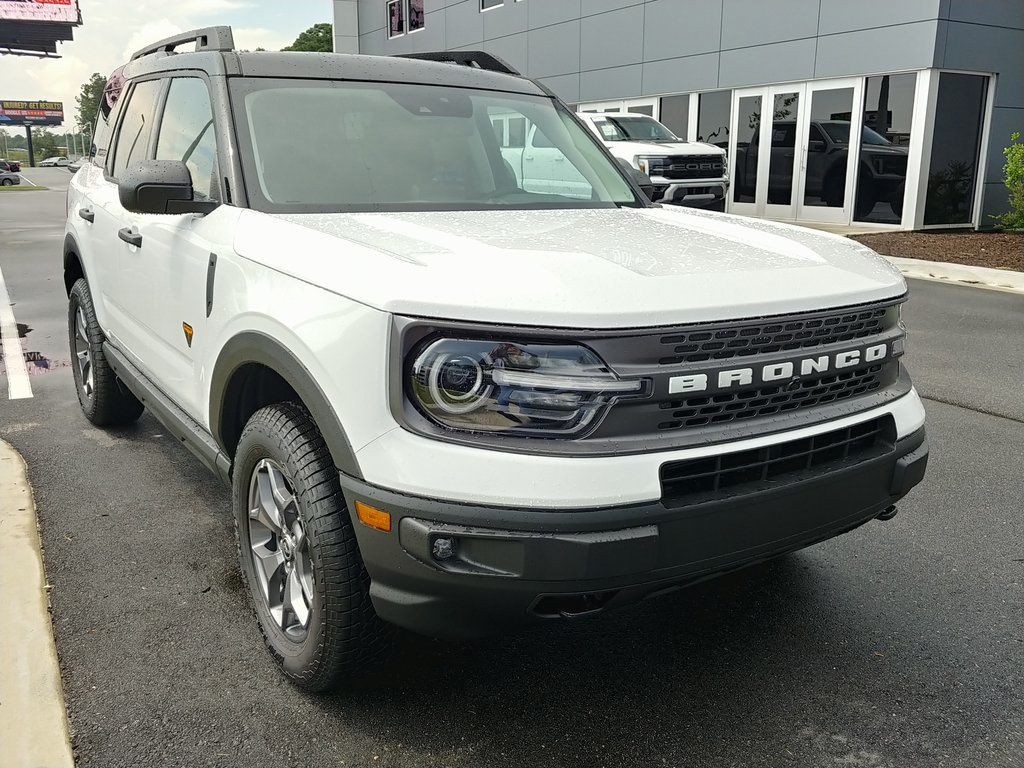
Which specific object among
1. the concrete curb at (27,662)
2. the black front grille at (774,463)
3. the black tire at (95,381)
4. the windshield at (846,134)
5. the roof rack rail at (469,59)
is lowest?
the concrete curb at (27,662)

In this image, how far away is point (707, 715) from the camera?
2645 millimetres

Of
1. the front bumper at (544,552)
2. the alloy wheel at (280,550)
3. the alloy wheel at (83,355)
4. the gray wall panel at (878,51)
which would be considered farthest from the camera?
the gray wall panel at (878,51)

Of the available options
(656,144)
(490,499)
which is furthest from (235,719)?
(656,144)

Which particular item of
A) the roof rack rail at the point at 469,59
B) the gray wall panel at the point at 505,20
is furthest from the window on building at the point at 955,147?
the roof rack rail at the point at 469,59

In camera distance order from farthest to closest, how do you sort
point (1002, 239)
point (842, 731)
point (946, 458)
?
point (1002, 239)
point (946, 458)
point (842, 731)

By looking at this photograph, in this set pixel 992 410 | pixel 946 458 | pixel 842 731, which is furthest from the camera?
pixel 992 410

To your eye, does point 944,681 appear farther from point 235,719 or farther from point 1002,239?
point 1002,239

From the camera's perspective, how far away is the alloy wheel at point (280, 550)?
2.65m

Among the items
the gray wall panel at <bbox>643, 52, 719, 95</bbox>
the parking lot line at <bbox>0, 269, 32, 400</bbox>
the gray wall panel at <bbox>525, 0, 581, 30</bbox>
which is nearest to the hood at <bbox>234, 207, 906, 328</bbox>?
the parking lot line at <bbox>0, 269, 32, 400</bbox>

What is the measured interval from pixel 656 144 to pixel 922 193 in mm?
4716

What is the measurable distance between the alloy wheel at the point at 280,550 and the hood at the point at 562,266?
0.64 meters

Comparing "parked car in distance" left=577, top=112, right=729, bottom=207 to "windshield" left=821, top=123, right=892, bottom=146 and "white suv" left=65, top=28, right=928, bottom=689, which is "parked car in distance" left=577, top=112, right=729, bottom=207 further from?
"white suv" left=65, top=28, right=928, bottom=689

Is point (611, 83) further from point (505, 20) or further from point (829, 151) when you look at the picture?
point (829, 151)

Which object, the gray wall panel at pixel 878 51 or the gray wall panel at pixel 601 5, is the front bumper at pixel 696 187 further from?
the gray wall panel at pixel 601 5
